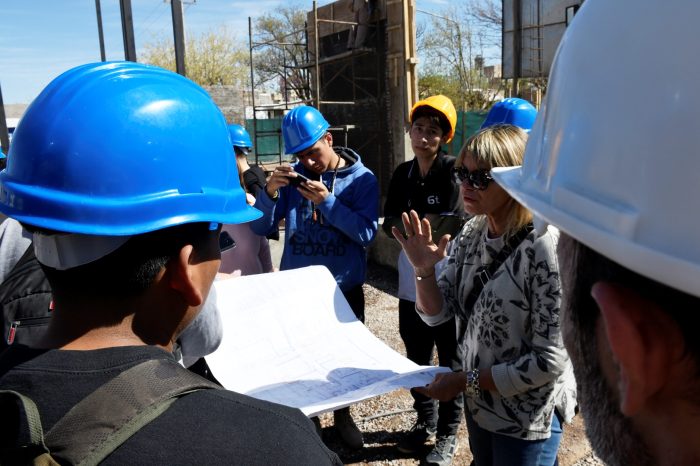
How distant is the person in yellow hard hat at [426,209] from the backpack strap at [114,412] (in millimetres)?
2761

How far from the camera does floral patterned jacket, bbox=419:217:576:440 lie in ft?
6.27

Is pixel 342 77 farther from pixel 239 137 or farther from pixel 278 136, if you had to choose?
Result: pixel 239 137

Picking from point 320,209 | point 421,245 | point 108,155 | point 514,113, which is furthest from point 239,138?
point 108,155

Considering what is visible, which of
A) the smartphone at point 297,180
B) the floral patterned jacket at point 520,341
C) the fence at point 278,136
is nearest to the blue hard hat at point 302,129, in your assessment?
the smartphone at point 297,180

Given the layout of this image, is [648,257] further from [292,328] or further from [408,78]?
[408,78]

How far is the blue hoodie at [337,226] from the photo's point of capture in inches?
136

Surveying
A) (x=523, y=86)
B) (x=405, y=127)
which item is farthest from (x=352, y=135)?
(x=523, y=86)

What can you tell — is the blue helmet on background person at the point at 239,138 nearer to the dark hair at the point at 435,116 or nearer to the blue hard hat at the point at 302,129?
the blue hard hat at the point at 302,129

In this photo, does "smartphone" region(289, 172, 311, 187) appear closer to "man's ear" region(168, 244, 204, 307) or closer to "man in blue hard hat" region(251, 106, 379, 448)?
"man in blue hard hat" region(251, 106, 379, 448)

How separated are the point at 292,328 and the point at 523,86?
24151 mm

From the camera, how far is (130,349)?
972mm

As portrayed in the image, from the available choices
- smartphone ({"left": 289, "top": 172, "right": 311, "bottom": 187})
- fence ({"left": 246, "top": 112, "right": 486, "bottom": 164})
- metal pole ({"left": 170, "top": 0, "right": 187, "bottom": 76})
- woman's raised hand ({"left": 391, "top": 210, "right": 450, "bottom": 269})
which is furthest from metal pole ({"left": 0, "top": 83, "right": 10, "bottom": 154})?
fence ({"left": 246, "top": 112, "right": 486, "bottom": 164})

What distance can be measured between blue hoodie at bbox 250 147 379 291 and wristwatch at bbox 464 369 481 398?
148 centimetres

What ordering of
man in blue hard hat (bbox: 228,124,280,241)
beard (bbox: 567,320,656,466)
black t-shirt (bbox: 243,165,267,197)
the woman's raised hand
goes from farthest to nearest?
black t-shirt (bbox: 243,165,267,197) → man in blue hard hat (bbox: 228,124,280,241) → the woman's raised hand → beard (bbox: 567,320,656,466)
